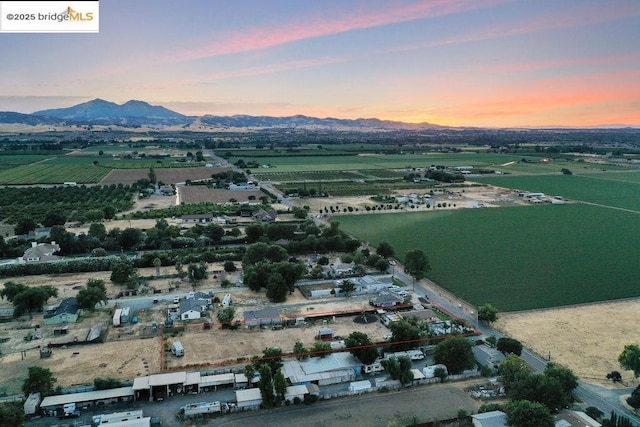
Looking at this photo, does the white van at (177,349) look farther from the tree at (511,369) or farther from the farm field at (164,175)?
the farm field at (164,175)

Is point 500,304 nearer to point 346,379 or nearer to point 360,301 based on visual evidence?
point 360,301

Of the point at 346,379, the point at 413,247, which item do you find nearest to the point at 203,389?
the point at 346,379

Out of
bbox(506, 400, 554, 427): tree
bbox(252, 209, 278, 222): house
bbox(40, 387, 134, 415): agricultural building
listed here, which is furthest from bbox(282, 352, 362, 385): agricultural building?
bbox(252, 209, 278, 222): house

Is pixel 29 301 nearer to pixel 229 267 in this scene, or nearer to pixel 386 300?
pixel 229 267

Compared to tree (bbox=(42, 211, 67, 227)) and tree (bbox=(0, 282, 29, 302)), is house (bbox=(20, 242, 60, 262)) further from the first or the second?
tree (bbox=(42, 211, 67, 227))

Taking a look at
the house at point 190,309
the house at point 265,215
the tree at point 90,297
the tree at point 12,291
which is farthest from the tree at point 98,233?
the house at point 190,309
